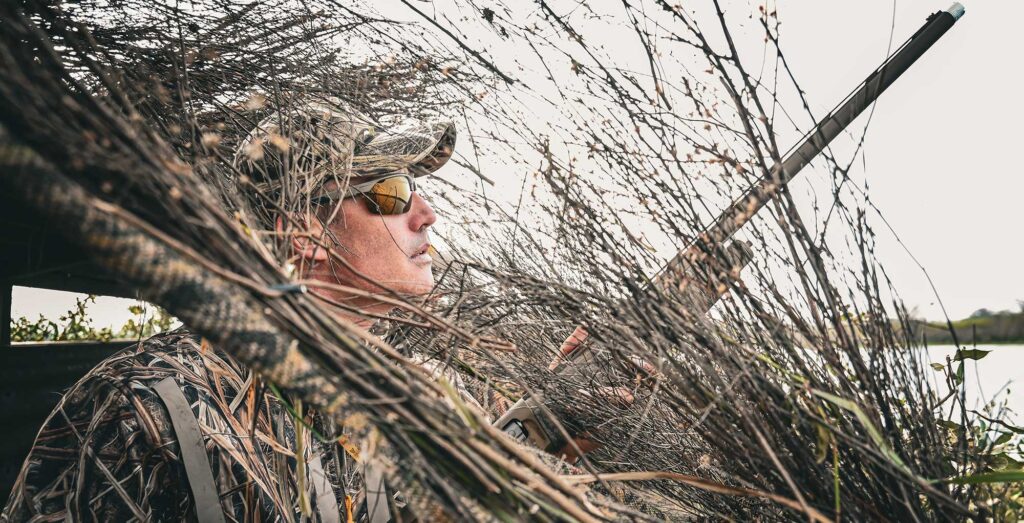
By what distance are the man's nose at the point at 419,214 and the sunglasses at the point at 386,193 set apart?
4 cm

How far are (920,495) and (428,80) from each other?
1.53m

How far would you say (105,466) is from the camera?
121 centimetres

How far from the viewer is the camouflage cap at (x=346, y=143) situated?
1.41 meters

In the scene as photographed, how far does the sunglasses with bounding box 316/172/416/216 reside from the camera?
192 centimetres

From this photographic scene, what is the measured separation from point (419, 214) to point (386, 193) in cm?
16

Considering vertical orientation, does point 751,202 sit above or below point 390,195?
above

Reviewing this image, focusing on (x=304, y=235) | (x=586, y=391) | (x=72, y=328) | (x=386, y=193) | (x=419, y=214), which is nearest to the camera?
(x=304, y=235)

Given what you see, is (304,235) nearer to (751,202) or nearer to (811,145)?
(751,202)

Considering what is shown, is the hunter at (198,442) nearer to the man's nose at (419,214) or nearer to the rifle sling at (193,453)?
the rifle sling at (193,453)

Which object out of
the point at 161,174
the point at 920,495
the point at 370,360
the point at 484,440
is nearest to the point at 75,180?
the point at 161,174

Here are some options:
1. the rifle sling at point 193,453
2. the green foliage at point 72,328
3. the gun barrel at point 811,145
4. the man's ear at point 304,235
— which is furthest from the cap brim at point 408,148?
the green foliage at point 72,328

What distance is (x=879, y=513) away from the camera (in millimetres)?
887

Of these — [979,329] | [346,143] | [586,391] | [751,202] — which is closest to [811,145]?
[751,202]

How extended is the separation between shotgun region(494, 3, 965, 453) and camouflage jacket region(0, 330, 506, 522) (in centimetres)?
64
